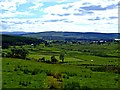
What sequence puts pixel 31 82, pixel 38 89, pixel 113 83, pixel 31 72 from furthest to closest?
pixel 31 72 → pixel 113 83 → pixel 31 82 → pixel 38 89

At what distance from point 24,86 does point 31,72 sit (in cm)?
992

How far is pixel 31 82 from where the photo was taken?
30906 millimetres

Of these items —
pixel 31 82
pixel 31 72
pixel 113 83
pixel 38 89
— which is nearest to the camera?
pixel 38 89

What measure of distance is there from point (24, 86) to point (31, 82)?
6.95ft

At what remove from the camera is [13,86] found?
28156mm

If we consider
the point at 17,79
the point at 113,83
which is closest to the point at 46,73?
the point at 17,79

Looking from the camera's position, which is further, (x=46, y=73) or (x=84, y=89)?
(x=46, y=73)

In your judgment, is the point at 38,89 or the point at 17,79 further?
the point at 17,79

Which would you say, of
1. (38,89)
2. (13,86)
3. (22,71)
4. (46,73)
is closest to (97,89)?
(38,89)

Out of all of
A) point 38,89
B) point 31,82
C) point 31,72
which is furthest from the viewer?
point 31,72

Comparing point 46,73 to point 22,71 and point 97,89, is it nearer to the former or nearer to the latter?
point 22,71

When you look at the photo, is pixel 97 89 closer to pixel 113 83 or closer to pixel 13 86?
pixel 113 83

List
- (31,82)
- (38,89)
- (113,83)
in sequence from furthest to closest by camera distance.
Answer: (113,83), (31,82), (38,89)

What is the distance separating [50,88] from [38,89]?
3.76 feet
